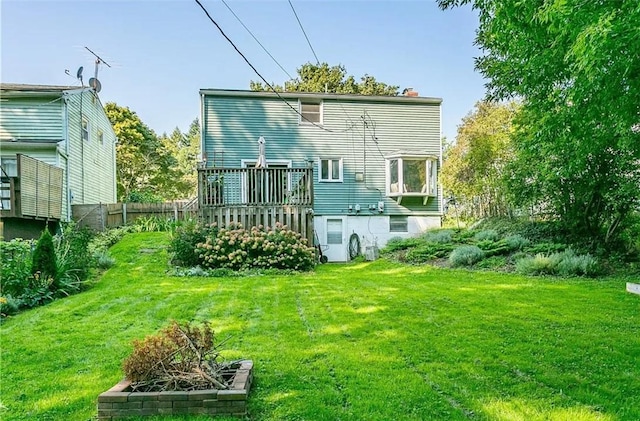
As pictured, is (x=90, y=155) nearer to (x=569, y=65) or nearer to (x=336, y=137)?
(x=336, y=137)

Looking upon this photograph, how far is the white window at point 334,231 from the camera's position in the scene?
1525 centimetres

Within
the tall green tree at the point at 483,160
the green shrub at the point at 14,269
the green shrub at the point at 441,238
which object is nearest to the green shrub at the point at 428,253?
the green shrub at the point at 441,238

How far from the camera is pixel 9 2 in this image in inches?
238

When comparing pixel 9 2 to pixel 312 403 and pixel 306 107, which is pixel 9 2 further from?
pixel 306 107

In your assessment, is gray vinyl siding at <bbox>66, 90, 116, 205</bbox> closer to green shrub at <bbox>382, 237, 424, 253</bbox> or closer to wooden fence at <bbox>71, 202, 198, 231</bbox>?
wooden fence at <bbox>71, 202, 198, 231</bbox>

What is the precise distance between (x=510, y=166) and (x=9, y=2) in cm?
1172

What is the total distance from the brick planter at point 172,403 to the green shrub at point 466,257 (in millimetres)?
8838

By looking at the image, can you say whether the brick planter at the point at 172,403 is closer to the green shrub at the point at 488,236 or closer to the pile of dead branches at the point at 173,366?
the pile of dead branches at the point at 173,366

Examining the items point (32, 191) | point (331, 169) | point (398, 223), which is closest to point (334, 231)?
point (331, 169)

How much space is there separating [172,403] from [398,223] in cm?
1364

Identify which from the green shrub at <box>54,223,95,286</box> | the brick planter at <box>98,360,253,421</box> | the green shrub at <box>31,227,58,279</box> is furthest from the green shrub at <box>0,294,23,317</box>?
the brick planter at <box>98,360,253,421</box>

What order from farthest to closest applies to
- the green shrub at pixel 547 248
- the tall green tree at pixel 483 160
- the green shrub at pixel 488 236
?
the tall green tree at pixel 483 160 → the green shrub at pixel 488 236 → the green shrub at pixel 547 248

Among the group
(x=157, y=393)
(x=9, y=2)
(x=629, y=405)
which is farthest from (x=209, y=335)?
(x=9, y=2)

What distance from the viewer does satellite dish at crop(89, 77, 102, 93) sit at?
15938 mm
